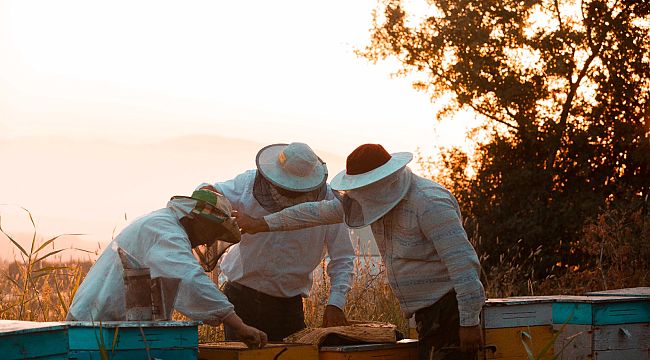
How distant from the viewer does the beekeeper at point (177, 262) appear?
4.27 metres

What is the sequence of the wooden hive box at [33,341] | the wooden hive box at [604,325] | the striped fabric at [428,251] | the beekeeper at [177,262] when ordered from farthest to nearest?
the wooden hive box at [604,325] < the striped fabric at [428,251] < the beekeeper at [177,262] < the wooden hive box at [33,341]

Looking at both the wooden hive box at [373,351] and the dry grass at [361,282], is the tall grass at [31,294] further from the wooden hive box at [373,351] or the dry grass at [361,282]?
the wooden hive box at [373,351]

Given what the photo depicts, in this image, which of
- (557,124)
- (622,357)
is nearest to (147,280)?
(622,357)

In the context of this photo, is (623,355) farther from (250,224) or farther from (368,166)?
(250,224)

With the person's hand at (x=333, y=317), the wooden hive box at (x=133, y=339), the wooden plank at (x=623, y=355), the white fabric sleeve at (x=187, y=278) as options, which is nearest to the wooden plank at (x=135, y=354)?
the wooden hive box at (x=133, y=339)

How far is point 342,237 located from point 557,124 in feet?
39.6

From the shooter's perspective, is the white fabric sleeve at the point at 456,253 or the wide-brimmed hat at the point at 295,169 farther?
the wide-brimmed hat at the point at 295,169

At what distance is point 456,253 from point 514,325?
73 centimetres

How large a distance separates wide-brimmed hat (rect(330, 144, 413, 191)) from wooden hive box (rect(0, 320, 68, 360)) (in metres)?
1.74

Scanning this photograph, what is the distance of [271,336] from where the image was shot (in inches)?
231

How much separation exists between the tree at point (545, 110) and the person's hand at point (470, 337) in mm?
11746

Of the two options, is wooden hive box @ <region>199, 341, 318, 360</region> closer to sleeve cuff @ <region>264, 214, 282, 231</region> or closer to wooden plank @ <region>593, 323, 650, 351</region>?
sleeve cuff @ <region>264, 214, 282, 231</region>

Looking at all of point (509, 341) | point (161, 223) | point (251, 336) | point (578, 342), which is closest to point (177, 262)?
point (161, 223)

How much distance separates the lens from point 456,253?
4.52 m
